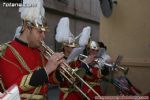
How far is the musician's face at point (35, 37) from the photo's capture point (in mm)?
3973

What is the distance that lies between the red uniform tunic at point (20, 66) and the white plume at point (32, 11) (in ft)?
0.89

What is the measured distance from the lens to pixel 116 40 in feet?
28.5

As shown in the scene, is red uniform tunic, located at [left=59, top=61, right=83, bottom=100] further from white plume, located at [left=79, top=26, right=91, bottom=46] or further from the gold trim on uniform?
the gold trim on uniform

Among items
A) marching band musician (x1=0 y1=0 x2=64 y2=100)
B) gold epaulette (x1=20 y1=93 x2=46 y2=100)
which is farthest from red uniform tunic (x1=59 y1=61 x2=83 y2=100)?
gold epaulette (x1=20 y1=93 x2=46 y2=100)

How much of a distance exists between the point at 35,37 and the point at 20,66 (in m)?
0.32

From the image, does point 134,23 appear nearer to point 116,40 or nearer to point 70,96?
point 116,40

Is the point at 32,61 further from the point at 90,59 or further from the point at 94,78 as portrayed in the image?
the point at 94,78

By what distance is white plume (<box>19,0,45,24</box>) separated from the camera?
4078 mm

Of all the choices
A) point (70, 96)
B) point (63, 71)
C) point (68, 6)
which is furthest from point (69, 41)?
point (68, 6)

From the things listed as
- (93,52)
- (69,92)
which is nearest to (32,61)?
(69,92)

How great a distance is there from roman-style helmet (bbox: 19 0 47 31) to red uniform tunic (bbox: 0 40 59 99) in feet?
0.78

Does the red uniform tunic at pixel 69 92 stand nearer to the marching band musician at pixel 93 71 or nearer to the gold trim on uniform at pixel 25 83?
the marching band musician at pixel 93 71

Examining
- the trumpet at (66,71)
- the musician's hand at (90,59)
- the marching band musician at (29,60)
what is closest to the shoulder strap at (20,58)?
the marching band musician at (29,60)

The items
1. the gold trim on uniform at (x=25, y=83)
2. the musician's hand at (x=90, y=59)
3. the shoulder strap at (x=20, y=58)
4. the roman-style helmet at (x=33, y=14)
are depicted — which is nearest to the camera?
the gold trim on uniform at (x=25, y=83)
